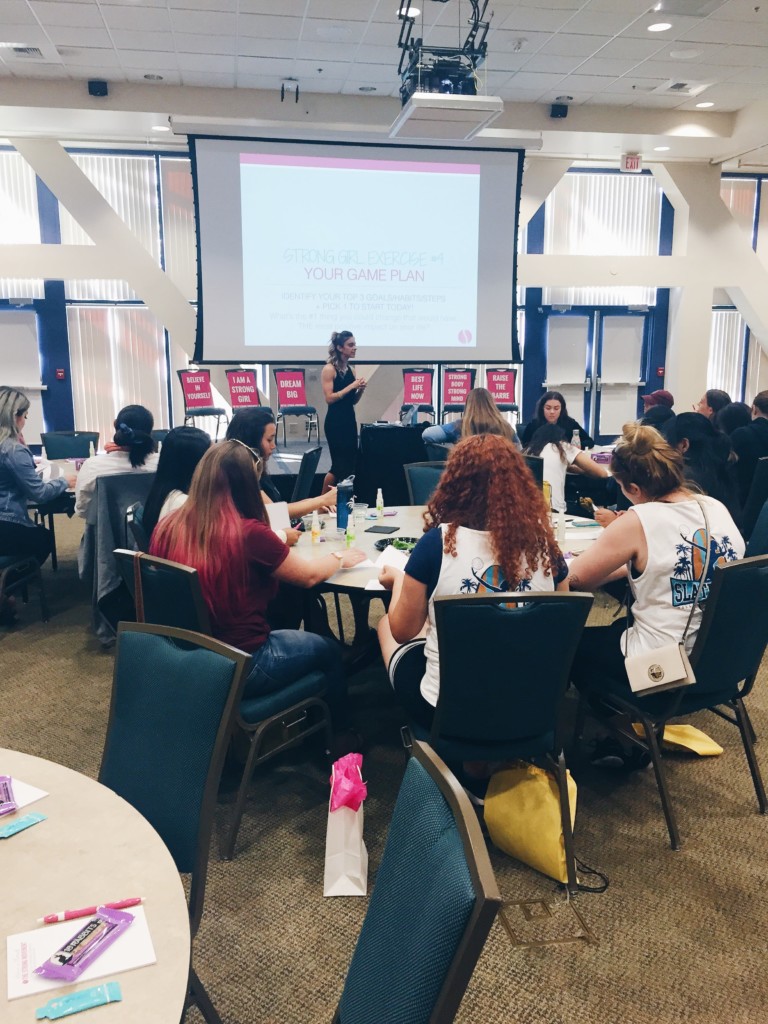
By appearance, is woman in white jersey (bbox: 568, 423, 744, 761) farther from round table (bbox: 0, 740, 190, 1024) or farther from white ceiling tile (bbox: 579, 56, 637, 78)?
white ceiling tile (bbox: 579, 56, 637, 78)

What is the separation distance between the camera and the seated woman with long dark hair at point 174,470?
10.2 feet

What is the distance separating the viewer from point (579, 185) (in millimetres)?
11172

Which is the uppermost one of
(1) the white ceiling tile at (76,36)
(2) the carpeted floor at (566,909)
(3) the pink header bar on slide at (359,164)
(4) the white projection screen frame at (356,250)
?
(1) the white ceiling tile at (76,36)

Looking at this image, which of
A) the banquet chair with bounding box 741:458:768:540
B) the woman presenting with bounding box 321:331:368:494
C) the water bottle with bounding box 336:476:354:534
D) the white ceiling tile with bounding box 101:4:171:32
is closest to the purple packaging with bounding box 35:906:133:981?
the water bottle with bounding box 336:476:354:534

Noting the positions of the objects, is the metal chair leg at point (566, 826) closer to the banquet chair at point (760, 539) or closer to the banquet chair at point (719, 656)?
the banquet chair at point (719, 656)

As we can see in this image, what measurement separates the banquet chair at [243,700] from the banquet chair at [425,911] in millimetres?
1254

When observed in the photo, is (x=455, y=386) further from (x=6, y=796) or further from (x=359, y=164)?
(x=6, y=796)

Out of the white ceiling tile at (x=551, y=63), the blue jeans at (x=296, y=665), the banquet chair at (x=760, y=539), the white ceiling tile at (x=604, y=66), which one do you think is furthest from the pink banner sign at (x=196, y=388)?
the banquet chair at (x=760, y=539)

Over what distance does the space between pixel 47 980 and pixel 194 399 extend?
871 cm

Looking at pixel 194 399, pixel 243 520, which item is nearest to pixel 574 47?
pixel 194 399

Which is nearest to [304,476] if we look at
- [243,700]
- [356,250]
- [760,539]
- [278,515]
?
[278,515]

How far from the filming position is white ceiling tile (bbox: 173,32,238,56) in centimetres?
652

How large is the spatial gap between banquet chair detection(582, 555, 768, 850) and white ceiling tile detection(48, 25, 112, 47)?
6596 mm

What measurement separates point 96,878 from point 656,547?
5.98 ft
